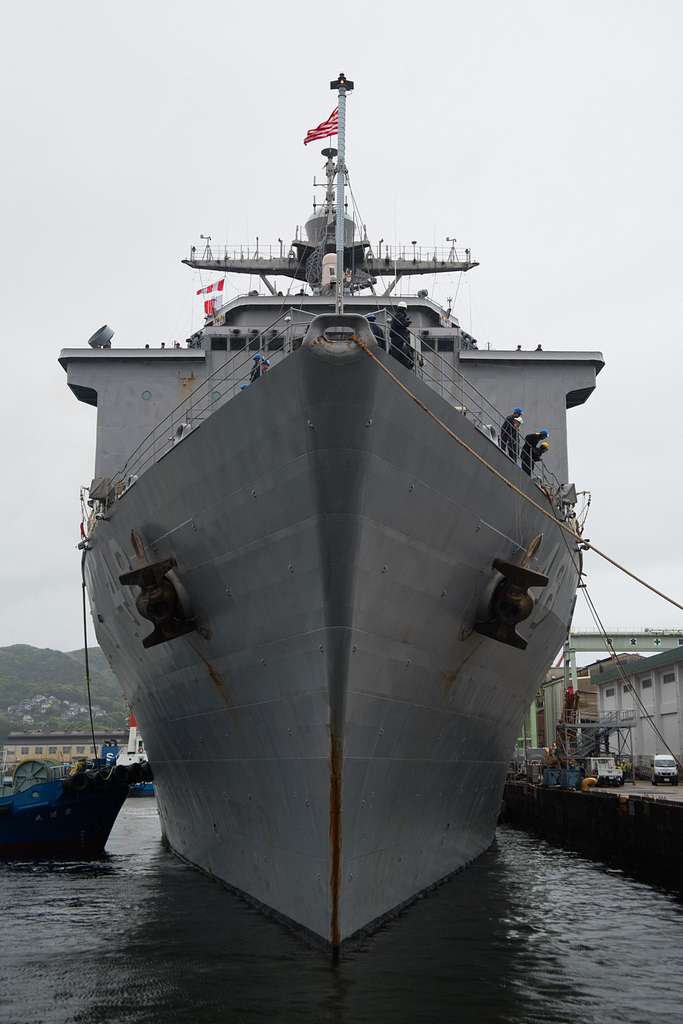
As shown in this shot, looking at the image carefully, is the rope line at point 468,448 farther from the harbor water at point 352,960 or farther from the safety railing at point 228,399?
the harbor water at point 352,960

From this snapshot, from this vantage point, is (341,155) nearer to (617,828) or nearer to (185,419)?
(185,419)

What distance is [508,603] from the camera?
9727mm

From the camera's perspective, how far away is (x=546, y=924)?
404 inches

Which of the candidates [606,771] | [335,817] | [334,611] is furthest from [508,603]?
[606,771]

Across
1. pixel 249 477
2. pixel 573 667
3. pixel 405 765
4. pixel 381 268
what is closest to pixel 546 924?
pixel 405 765

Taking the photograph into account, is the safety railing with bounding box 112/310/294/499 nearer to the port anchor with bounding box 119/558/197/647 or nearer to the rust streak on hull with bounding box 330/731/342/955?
the port anchor with bounding box 119/558/197/647

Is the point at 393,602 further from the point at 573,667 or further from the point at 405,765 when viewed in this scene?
the point at 573,667

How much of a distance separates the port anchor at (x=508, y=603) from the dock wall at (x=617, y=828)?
5.17 meters

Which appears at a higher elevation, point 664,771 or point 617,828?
point 664,771

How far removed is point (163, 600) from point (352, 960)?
3840 mm

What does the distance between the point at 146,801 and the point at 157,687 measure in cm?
3337

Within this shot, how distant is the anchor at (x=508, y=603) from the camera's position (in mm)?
9711

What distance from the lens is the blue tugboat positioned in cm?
1720

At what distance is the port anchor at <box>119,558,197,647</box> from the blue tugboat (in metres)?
Answer: 8.87
